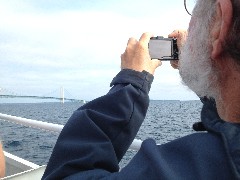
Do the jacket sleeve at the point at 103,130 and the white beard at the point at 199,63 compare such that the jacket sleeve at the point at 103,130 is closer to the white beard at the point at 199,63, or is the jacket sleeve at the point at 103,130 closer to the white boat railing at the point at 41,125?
the white beard at the point at 199,63

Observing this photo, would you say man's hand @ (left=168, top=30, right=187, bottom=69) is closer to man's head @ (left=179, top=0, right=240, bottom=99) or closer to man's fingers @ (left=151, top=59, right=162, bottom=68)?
man's fingers @ (left=151, top=59, right=162, bottom=68)

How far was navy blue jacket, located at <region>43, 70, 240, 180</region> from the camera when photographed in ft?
1.96

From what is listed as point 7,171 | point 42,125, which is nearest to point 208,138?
point 42,125

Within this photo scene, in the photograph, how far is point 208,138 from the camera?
645mm

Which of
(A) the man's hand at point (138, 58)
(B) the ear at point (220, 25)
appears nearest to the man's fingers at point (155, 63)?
(A) the man's hand at point (138, 58)

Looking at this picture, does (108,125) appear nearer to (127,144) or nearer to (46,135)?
(127,144)

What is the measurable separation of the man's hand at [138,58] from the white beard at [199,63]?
14 centimetres

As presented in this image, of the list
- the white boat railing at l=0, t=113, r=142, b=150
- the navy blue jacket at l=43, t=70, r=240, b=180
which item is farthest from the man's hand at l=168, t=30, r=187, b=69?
the white boat railing at l=0, t=113, r=142, b=150

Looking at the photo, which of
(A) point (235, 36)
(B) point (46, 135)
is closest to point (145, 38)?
(A) point (235, 36)

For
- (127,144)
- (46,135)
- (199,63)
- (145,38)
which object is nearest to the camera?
(199,63)

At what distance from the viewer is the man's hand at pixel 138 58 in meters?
0.96

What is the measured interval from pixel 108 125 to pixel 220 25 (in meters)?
0.37

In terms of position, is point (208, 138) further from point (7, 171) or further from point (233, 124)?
point (7, 171)

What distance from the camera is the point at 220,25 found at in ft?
2.24
